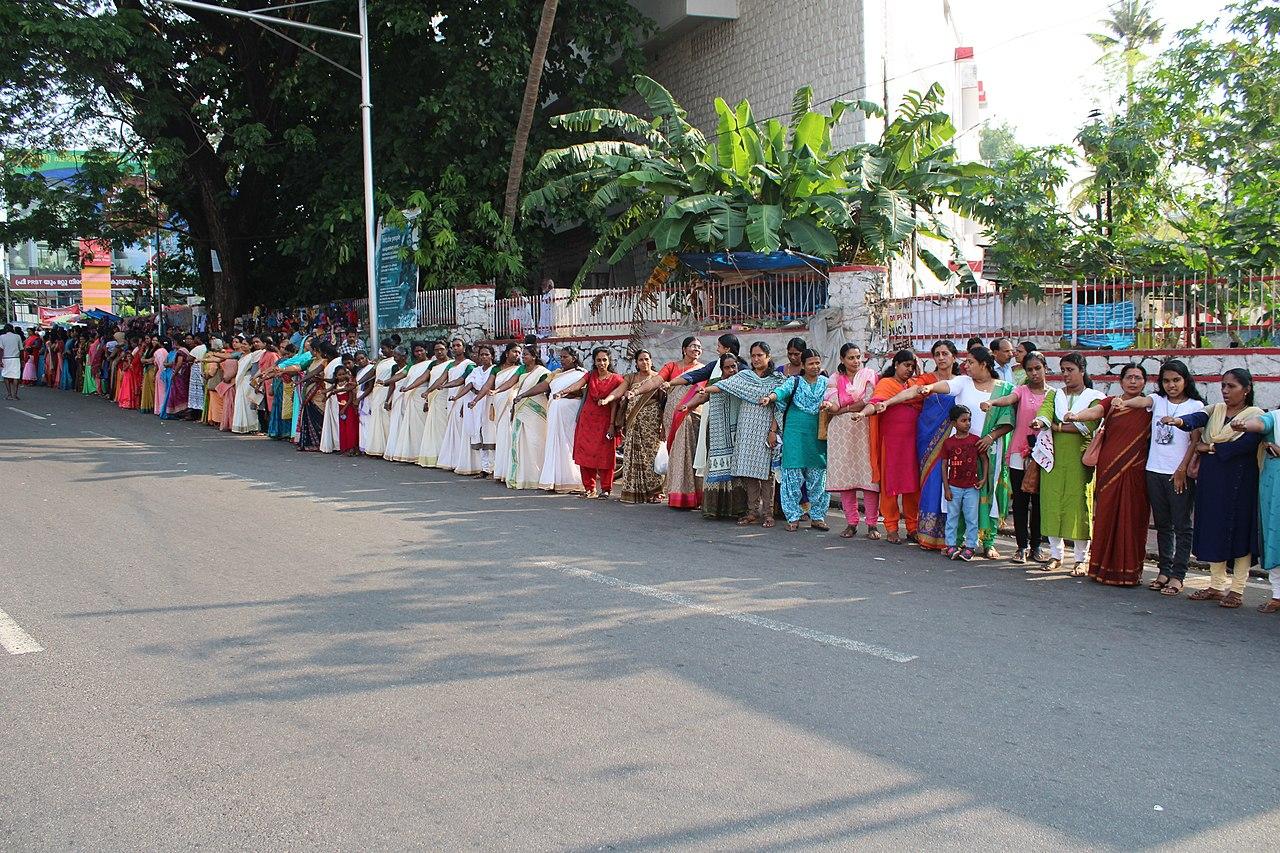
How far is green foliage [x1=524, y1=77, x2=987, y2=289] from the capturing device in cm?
1445

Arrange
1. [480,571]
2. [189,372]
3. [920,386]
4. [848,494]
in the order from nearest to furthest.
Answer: [480,571]
[920,386]
[848,494]
[189,372]

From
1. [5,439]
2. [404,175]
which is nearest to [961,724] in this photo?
[5,439]

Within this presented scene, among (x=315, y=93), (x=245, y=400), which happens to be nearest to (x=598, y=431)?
(x=245, y=400)

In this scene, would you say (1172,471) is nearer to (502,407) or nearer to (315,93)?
(502,407)

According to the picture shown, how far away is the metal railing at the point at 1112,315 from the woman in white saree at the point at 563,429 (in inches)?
143

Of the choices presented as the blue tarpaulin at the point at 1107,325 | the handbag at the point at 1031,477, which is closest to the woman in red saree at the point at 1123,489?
the handbag at the point at 1031,477

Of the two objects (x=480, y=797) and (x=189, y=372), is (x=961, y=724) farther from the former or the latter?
(x=189, y=372)

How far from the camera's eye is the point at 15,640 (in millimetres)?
5969

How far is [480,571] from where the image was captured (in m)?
7.73

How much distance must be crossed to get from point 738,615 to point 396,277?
15873 mm

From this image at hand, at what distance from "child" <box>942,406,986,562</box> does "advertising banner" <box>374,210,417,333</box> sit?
44.6 ft

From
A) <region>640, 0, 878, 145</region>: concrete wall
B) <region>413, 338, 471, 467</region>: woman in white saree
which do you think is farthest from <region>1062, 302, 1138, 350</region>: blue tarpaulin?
<region>640, 0, 878, 145</region>: concrete wall

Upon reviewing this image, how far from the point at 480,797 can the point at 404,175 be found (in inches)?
754

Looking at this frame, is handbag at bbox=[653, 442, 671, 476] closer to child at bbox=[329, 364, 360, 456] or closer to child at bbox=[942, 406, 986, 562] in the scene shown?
child at bbox=[942, 406, 986, 562]
